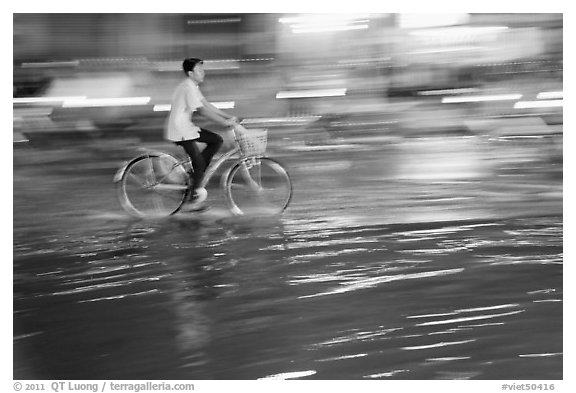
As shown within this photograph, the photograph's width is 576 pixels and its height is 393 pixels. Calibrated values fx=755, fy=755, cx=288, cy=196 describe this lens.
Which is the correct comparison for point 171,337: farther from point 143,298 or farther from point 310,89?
point 310,89

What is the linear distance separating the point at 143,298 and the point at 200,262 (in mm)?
734

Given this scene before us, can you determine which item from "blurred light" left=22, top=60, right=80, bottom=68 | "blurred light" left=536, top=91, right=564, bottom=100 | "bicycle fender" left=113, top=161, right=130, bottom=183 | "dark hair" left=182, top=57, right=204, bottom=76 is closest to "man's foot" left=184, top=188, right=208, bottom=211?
"bicycle fender" left=113, top=161, right=130, bottom=183

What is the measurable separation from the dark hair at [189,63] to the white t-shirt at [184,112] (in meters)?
0.10

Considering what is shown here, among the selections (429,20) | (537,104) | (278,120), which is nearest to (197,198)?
(278,120)

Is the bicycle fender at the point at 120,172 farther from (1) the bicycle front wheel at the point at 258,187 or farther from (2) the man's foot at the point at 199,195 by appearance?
(1) the bicycle front wheel at the point at 258,187

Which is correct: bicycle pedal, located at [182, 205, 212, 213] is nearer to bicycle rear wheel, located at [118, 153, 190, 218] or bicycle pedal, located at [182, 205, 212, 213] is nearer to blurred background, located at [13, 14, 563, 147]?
bicycle rear wheel, located at [118, 153, 190, 218]

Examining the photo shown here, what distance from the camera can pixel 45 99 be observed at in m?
6.96

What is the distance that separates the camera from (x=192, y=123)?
7.08 meters

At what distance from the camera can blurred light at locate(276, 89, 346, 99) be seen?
719 centimetres

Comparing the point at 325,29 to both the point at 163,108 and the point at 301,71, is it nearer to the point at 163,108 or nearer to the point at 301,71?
the point at 301,71

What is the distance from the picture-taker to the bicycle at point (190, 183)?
7.21 meters

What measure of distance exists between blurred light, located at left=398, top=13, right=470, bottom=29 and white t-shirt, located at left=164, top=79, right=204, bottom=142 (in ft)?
6.49

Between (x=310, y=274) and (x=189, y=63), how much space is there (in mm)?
2260
